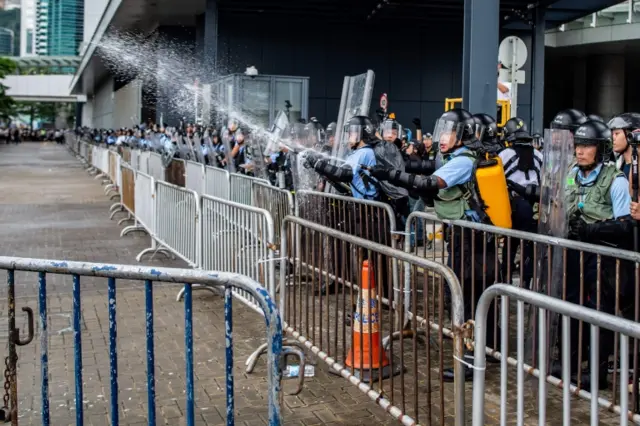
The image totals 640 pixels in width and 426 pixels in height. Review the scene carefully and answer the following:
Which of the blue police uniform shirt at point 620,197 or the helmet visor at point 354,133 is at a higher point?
the helmet visor at point 354,133

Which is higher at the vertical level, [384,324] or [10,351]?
[10,351]

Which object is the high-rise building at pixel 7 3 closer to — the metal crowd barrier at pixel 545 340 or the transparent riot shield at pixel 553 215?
the transparent riot shield at pixel 553 215

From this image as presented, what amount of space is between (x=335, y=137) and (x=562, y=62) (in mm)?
27444

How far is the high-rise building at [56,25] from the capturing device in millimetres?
135625

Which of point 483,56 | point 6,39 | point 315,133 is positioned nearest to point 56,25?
point 6,39

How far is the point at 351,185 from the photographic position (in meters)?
8.22

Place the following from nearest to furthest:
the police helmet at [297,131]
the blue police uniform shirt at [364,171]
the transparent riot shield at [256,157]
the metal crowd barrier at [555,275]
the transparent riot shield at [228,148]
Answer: the metal crowd barrier at [555,275] < the blue police uniform shirt at [364,171] < the police helmet at [297,131] < the transparent riot shield at [256,157] < the transparent riot shield at [228,148]

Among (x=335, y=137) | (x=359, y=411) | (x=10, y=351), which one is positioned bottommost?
(x=359, y=411)

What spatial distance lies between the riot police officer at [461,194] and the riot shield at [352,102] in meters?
3.81

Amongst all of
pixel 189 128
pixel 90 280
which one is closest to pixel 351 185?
pixel 90 280

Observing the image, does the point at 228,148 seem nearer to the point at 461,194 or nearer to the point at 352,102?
the point at 352,102

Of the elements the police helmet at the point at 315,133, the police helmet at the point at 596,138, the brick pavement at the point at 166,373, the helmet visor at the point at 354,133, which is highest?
the police helmet at the point at 315,133

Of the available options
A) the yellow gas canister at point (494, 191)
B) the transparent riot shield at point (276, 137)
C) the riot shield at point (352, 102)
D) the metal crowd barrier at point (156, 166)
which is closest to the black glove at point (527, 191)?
the yellow gas canister at point (494, 191)

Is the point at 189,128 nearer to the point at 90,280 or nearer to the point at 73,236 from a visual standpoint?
the point at 73,236
